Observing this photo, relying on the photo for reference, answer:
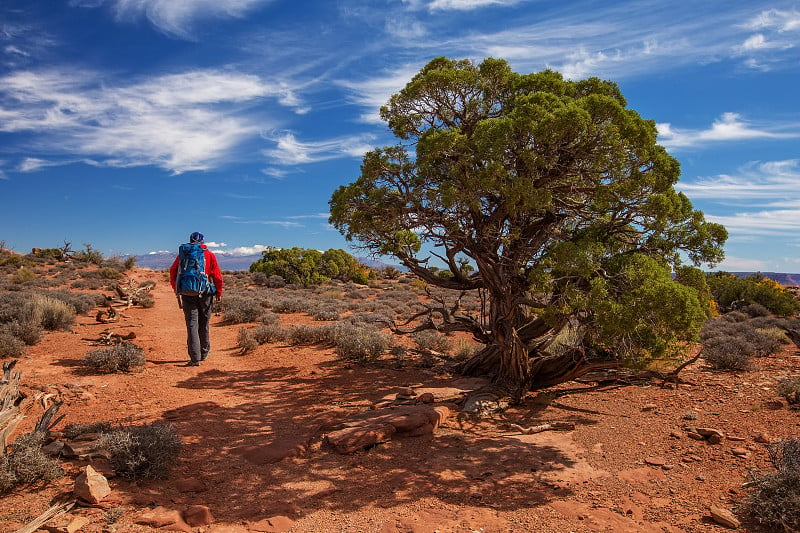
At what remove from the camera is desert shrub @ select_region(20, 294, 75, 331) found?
10406mm

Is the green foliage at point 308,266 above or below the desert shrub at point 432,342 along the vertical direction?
above

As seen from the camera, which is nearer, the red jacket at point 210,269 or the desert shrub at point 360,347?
the red jacket at point 210,269

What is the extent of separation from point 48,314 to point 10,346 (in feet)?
10.1

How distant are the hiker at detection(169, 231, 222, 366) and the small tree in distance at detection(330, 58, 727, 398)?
9.76 feet

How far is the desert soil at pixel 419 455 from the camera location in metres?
3.99

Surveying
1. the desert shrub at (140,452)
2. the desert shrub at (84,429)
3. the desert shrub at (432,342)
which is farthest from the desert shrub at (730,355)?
the desert shrub at (84,429)

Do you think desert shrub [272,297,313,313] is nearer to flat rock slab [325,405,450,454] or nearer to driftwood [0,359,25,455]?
flat rock slab [325,405,450,454]

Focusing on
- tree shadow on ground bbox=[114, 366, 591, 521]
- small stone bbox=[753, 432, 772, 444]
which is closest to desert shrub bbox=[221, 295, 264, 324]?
tree shadow on ground bbox=[114, 366, 591, 521]

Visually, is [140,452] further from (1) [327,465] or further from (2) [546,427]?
(2) [546,427]

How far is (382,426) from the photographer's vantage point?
5828 millimetres

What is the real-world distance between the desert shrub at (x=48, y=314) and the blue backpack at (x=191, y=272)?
4497 mm

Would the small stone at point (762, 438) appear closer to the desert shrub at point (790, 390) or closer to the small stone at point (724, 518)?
the desert shrub at point (790, 390)

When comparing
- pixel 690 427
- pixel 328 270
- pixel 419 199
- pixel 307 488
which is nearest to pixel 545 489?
pixel 307 488

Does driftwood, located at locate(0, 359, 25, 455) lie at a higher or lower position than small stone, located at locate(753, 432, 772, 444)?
higher
